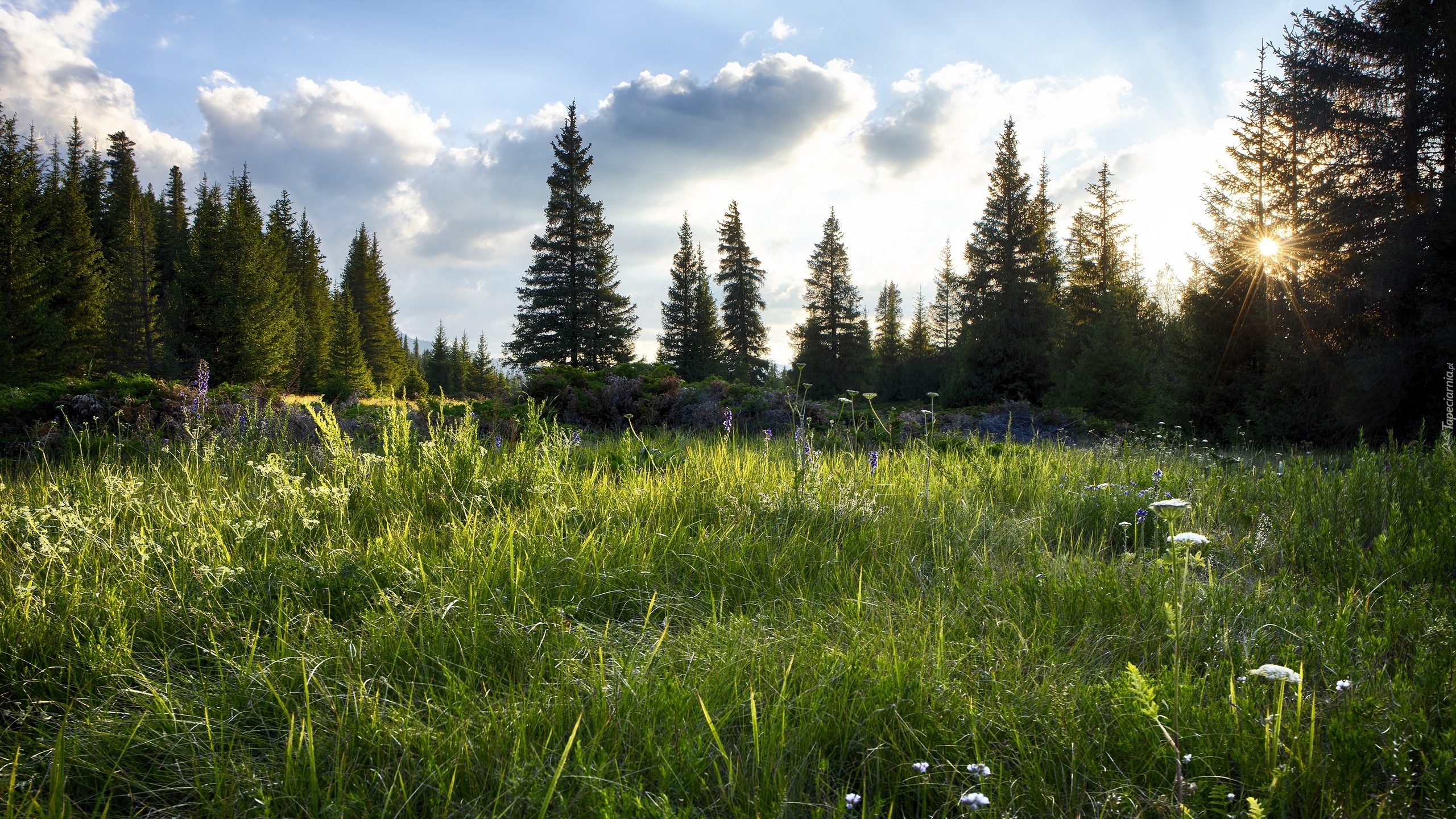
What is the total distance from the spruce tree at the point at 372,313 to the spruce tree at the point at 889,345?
3848cm

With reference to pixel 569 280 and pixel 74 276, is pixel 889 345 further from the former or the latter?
pixel 74 276

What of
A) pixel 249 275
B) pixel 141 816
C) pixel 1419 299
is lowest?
pixel 141 816

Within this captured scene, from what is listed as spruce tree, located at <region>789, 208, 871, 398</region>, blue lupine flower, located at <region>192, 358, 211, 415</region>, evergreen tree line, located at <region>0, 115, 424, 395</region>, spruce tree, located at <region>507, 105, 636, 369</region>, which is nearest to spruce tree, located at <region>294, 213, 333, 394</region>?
evergreen tree line, located at <region>0, 115, 424, 395</region>

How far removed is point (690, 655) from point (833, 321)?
110 ft

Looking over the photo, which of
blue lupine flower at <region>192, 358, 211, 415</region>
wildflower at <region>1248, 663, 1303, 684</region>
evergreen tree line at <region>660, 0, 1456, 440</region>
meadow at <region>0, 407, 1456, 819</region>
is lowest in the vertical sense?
meadow at <region>0, 407, 1456, 819</region>

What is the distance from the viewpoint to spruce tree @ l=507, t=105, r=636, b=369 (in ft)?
96.9

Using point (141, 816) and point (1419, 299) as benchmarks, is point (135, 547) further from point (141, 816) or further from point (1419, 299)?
point (1419, 299)

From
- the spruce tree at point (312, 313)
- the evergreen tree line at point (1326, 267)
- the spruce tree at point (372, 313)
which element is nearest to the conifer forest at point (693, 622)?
the evergreen tree line at point (1326, 267)

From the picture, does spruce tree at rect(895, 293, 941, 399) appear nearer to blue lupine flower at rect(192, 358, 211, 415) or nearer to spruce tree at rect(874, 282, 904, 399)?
spruce tree at rect(874, 282, 904, 399)

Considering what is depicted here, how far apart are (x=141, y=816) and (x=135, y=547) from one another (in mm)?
1575

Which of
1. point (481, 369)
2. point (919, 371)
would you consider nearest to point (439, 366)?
point (481, 369)

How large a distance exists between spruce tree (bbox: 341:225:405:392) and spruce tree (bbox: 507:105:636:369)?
89.4ft

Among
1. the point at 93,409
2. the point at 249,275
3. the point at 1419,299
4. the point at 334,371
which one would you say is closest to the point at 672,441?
the point at 93,409

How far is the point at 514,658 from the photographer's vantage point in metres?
1.99
